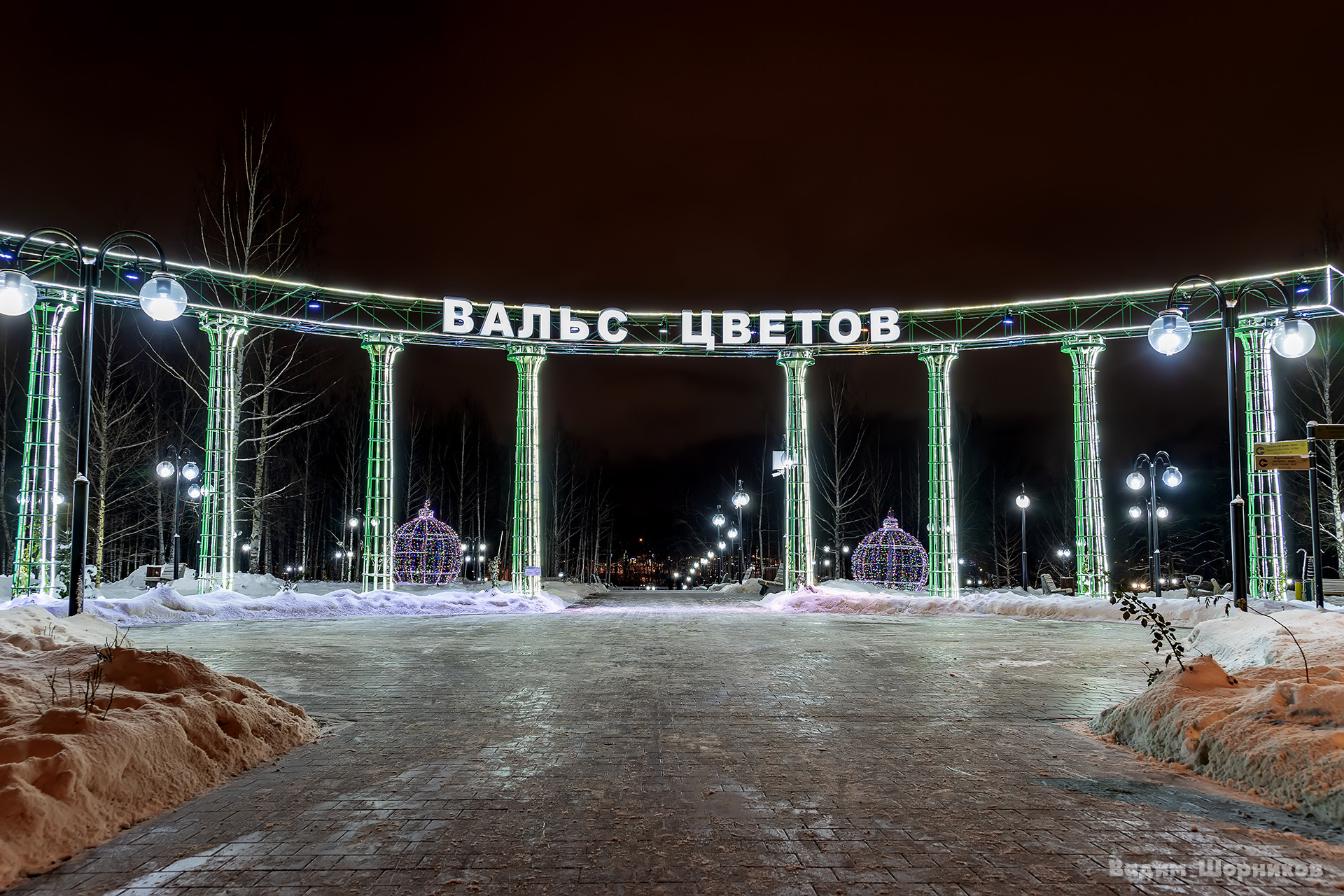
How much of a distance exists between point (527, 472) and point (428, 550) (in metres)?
5.26

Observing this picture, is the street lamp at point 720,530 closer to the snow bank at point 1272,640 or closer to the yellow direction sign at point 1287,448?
the yellow direction sign at point 1287,448

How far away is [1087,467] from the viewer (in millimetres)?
28266

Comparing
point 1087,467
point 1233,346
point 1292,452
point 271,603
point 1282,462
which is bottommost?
point 271,603

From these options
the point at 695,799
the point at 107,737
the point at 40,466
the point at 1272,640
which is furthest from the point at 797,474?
the point at 107,737

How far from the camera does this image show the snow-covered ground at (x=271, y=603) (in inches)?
806

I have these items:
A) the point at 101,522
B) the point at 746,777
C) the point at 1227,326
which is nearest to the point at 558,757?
the point at 746,777

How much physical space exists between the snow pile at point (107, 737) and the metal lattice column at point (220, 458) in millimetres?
16985

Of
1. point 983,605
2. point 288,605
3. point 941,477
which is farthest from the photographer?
point 941,477

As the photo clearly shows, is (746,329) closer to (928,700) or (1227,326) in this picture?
(1227,326)

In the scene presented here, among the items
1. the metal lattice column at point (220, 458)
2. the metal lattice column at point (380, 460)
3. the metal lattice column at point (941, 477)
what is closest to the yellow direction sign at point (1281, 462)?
the metal lattice column at point (941, 477)

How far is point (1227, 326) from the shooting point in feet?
42.2

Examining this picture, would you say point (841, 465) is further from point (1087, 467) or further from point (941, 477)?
point (1087, 467)

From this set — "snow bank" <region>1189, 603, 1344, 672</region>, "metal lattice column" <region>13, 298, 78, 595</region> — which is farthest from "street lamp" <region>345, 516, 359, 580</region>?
"snow bank" <region>1189, 603, 1344, 672</region>

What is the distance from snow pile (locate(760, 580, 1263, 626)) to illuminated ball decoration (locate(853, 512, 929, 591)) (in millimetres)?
1038
